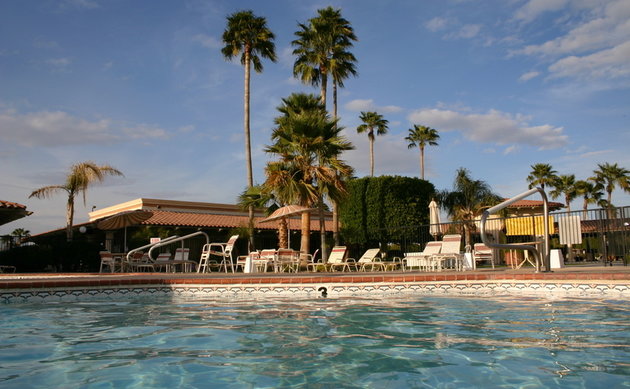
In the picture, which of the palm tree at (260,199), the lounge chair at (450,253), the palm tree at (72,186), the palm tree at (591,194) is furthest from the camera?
the palm tree at (591,194)

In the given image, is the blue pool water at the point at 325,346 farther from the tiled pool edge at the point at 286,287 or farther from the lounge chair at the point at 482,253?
the lounge chair at the point at 482,253

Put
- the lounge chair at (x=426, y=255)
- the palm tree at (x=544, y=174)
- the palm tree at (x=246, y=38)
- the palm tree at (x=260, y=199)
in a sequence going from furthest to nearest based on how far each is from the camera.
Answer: the palm tree at (x=544, y=174) → the palm tree at (x=246, y=38) → the palm tree at (x=260, y=199) → the lounge chair at (x=426, y=255)

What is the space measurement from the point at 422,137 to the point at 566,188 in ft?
47.2

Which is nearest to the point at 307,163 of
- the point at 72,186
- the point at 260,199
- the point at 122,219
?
the point at 260,199

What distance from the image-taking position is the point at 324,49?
2659 centimetres

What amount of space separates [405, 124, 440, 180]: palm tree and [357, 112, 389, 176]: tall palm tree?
4.90 m

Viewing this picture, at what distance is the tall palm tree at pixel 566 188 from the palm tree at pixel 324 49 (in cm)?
2777

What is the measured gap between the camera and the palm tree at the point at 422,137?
4462cm

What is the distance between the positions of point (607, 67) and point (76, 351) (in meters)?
16.3

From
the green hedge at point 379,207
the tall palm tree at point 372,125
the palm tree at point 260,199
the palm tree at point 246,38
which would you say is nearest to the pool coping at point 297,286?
the palm tree at point 260,199

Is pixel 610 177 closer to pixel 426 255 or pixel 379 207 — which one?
pixel 379 207

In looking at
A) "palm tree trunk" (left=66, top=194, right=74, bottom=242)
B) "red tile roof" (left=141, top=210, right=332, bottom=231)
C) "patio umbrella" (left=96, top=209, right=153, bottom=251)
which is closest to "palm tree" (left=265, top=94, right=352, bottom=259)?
"red tile roof" (left=141, top=210, right=332, bottom=231)

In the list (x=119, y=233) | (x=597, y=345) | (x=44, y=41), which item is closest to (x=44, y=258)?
(x=119, y=233)

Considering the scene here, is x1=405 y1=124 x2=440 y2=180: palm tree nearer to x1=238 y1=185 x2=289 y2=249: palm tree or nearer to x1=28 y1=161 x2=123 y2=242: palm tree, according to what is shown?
x1=238 y1=185 x2=289 y2=249: palm tree
